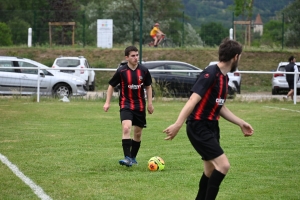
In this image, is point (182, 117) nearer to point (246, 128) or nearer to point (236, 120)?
point (236, 120)

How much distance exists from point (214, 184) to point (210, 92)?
2.87 feet

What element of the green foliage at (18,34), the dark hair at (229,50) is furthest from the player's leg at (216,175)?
the green foliage at (18,34)

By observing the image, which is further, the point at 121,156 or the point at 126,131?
the point at 121,156

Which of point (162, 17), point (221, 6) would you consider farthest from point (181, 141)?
point (221, 6)

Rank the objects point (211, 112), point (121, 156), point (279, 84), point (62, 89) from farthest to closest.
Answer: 1. point (279, 84)
2. point (62, 89)
3. point (121, 156)
4. point (211, 112)

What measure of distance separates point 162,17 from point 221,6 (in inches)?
3338

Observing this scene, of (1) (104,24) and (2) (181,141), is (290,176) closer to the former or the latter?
(2) (181,141)

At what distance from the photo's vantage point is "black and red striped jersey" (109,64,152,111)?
1015cm

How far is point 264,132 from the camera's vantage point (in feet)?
48.8

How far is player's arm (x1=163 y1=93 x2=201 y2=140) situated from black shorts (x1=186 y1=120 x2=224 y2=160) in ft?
1.01

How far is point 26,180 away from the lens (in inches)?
340

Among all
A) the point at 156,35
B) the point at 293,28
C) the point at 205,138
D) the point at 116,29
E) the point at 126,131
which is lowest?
the point at 126,131

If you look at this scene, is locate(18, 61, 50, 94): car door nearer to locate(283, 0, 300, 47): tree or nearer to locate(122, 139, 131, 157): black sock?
locate(122, 139, 131, 157): black sock

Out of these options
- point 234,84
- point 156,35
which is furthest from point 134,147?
point 156,35
